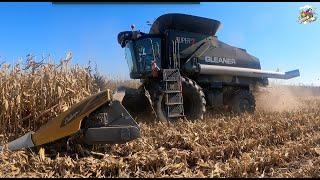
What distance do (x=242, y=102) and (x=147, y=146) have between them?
5562mm

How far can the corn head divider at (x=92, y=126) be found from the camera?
16.9ft

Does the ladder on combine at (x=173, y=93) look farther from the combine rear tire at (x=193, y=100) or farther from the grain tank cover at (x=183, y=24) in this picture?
the grain tank cover at (x=183, y=24)

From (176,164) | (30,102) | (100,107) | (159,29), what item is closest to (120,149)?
(100,107)

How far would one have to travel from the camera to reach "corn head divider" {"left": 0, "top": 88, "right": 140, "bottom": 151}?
5.14 m

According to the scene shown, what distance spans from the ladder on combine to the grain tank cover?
1.32 meters

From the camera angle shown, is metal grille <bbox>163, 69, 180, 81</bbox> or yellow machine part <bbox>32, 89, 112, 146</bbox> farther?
metal grille <bbox>163, 69, 180, 81</bbox>

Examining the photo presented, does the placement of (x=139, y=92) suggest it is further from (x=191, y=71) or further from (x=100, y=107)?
(x=100, y=107)

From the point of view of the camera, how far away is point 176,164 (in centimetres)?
459

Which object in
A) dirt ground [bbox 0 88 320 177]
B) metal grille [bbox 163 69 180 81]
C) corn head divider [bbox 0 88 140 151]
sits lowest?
Result: dirt ground [bbox 0 88 320 177]

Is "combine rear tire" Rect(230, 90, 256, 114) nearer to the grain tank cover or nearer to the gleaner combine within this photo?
the gleaner combine

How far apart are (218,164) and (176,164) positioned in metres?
0.45

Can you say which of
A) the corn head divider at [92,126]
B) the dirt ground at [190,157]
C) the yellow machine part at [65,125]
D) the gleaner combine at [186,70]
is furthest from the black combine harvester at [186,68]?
the yellow machine part at [65,125]

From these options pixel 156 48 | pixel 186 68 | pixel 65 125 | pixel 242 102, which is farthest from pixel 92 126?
pixel 242 102

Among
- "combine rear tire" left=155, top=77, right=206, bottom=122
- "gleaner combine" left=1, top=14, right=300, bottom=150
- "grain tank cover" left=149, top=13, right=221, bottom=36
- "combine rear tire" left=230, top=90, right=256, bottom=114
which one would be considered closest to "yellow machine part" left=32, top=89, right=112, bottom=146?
"gleaner combine" left=1, top=14, right=300, bottom=150
